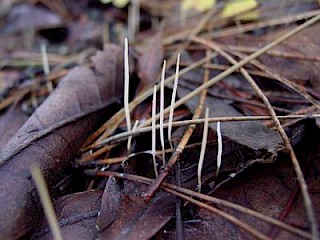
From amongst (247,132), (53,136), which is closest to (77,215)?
(53,136)

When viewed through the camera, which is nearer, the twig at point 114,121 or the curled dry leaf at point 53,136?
the curled dry leaf at point 53,136

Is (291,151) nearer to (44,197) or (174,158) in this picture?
(174,158)

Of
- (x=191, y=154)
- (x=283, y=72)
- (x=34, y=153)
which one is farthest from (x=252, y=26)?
(x=34, y=153)

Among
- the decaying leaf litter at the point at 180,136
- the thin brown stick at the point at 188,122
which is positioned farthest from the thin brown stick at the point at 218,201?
the thin brown stick at the point at 188,122

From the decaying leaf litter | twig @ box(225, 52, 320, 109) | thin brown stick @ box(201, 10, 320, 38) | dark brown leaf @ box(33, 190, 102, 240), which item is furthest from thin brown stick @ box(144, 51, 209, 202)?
thin brown stick @ box(201, 10, 320, 38)

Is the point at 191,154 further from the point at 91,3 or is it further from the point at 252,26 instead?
the point at 91,3

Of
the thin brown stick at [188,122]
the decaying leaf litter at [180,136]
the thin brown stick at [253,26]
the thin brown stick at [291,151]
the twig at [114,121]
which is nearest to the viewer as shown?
the thin brown stick at [291,151]

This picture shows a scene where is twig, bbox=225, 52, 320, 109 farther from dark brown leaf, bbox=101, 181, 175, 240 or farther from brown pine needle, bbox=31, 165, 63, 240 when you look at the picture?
brown pine needle, bbox=31, 165, 63, 240

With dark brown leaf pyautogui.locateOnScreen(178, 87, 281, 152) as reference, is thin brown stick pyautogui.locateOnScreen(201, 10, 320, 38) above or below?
above

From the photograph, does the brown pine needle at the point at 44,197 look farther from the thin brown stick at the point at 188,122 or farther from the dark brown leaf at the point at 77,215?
the thin brown stick at the point at 188,122
